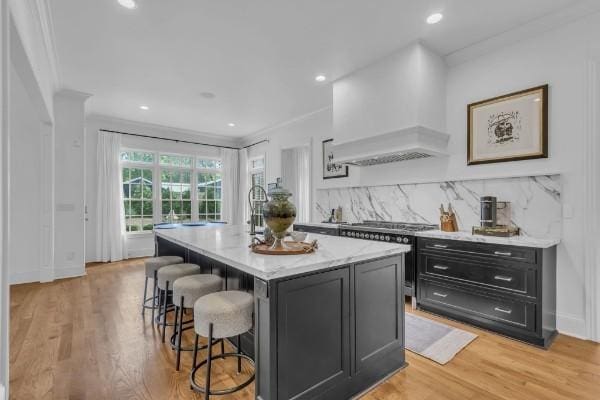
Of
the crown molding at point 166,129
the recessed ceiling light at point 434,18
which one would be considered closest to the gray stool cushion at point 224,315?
the recessed ceiling light at point 434,18

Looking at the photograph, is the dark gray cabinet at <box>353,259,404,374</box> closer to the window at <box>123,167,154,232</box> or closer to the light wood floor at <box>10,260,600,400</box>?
the light wood floor at <box>10,260,600,400</box>

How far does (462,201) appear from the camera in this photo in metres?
3.33

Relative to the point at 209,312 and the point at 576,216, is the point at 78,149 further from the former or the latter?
the point at 576,216

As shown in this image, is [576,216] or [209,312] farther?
[576,216]

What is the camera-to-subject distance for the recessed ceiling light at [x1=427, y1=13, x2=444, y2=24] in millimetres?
2613

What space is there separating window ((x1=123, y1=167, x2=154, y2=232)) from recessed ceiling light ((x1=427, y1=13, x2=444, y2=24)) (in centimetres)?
591

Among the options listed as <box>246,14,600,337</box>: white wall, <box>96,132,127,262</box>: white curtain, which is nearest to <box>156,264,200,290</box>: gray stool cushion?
<box>246,14,600,337</box>: white wall

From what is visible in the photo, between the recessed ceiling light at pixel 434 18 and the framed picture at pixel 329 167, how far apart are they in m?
2.42

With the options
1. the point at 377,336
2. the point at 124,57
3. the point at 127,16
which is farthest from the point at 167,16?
the point at 377,336

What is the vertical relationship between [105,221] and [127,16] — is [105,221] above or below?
below

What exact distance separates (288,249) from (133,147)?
18.6ft

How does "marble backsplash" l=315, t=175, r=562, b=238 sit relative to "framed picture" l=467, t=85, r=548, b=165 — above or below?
below

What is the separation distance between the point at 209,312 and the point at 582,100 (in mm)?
3437

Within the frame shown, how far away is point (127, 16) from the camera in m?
2.64
